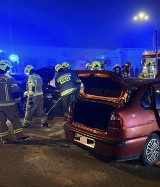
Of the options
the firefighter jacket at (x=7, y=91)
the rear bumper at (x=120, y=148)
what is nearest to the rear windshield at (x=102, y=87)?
the rear bumper at (x=120, y=148)

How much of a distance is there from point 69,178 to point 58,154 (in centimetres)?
127

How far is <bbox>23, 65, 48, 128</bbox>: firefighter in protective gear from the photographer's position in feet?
27.9

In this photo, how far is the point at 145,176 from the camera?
4.91 metres

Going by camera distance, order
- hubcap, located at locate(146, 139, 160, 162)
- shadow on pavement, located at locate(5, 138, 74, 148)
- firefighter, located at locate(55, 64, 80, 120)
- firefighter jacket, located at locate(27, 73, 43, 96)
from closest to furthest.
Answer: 1. hubcap, located at locate(146, 139, 160, 162)
2. shadow on pavement, located at locate(5, 138, 74, 148)
3. firefighter jacket, located at locate(27, 73, 43, 96)
4. firefighter, located at locate(55, 64, 80, 120)

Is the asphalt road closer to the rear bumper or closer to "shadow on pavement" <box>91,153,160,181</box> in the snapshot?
"shadow on pavement" <box>91,153,160,181</box>

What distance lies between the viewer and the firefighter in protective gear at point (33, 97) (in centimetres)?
849

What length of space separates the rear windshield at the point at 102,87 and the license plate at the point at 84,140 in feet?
2.92

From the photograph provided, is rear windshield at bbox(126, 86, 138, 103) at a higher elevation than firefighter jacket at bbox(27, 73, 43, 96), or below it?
below

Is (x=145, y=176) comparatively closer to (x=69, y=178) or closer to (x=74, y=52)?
(x=69, y=178)

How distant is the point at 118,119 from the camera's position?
4902 mm

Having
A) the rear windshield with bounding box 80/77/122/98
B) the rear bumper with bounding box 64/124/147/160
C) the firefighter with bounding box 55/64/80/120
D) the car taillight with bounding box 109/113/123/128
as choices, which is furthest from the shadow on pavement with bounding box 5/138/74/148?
→ the firefighter with bounding box 55/64/80/120

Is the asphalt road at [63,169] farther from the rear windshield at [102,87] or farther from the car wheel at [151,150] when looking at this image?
the rear windshield at [102,87]

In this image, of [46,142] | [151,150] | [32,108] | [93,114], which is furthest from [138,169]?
[32,108]

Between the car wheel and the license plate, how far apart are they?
902 millimetres
